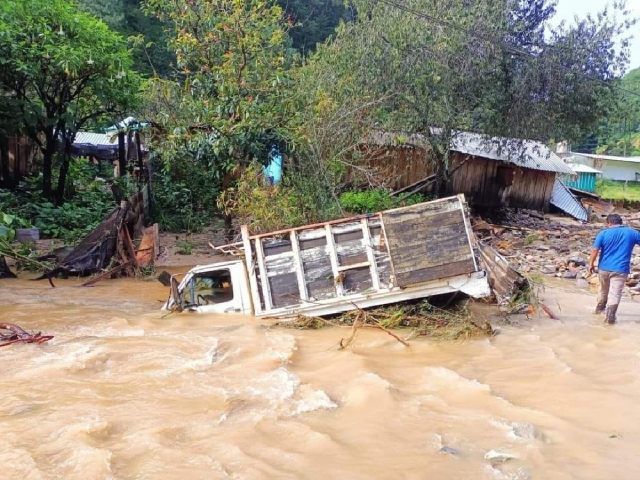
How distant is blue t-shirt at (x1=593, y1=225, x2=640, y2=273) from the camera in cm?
781

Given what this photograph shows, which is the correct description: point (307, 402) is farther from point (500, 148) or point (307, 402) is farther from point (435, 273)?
point (500, 148)

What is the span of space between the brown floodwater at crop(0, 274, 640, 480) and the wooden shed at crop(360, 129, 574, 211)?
8244 millimetres

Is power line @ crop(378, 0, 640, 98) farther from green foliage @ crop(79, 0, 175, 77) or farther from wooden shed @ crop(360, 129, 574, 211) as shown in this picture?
green foliage @ crop(79, 0, 175, 77)

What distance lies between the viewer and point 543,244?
1548cm

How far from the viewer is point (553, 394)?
5.50 meters

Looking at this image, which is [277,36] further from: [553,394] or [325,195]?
[553,394]

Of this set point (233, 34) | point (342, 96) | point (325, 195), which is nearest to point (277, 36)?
point (233, 34)

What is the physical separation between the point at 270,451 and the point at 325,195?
23.8 ft

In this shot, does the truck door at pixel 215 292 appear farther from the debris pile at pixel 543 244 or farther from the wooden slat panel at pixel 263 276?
the debris pile at pixel 543 244

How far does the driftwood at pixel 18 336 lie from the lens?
6.88 m

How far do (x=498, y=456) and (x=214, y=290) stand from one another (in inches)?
194

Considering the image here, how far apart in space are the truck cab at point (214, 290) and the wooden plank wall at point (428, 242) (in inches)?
80.0

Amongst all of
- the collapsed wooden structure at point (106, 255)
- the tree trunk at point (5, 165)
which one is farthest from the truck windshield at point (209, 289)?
the tree trunk at point (5, 165)

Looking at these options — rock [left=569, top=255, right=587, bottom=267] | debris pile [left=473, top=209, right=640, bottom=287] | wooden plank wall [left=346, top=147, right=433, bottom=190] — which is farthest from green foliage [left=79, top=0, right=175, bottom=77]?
rock [left=569, top=255, right=587, bottom=267]
